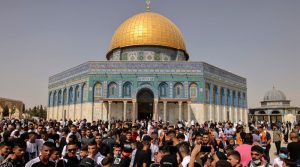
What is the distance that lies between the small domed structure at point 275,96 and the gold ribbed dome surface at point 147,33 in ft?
83.7

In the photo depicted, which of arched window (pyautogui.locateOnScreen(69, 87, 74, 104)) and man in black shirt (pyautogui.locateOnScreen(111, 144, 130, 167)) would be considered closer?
man in black shirt (pyautogui.locateOnScreen(111, 144, 130, 167))

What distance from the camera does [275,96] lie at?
51625mm

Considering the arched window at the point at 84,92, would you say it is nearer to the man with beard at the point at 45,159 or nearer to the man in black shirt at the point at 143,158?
the man in black shirt at the point at 143,158

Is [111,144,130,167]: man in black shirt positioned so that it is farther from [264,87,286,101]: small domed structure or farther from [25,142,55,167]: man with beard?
[264,87,286,101]: small domed structure

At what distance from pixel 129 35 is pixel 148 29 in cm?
246

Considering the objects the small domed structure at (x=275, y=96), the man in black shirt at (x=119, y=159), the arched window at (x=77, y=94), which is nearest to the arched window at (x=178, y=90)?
the arched window at (x=77, y=94)

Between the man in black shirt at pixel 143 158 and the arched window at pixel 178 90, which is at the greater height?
the arched window at pixel 178 90

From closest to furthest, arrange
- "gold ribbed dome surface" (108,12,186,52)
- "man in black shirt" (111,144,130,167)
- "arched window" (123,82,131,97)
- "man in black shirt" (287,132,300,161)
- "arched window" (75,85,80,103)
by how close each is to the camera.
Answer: "man in black shirt" (111,144,130,167) < "man in black shirt" (287,132,300,161) < "arched window" (123,82,131,97) < "arched window" (75,85,80,103) < "gold ribbed dome surface" (108,12,186,52)

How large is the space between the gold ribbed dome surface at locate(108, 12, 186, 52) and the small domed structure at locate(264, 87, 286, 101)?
25.5 meters

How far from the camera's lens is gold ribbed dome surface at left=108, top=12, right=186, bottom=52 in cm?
3303

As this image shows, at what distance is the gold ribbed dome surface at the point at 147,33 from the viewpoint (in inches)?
1300

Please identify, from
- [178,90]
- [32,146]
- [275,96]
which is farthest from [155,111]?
[275,96]

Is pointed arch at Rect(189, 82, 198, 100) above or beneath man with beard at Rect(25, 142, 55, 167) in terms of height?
above

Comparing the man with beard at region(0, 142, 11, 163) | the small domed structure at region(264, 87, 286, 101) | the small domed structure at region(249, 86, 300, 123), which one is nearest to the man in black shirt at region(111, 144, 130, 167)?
the man with beard at region(0, 142, 11, 163)
